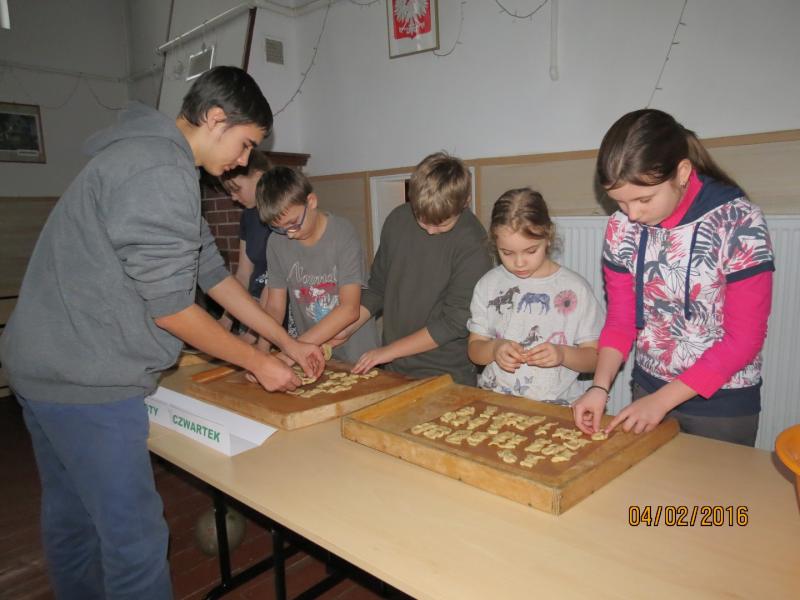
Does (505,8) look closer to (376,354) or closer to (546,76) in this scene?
(546,76)

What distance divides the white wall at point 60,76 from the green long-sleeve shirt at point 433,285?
4.54 meters

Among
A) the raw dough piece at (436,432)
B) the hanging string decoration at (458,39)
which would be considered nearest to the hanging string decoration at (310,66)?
the hanging string decoration at (458,39)

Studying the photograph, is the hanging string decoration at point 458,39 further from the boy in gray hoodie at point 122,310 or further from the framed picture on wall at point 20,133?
the framed picture on wall at point 20,133

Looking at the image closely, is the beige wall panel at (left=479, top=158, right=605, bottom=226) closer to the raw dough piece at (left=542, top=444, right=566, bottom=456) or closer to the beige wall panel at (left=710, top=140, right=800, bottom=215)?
the beige wall panel at (left=710, top=140, right=800, bottom=215)

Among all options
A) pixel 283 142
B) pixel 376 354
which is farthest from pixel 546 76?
pixel 283 142

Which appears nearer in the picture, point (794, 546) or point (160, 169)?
point (794, 546)

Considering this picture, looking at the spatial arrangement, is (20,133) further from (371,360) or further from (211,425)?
(211,425)

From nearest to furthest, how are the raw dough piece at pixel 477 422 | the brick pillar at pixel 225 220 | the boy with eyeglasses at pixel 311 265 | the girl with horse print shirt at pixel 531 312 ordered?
the raw dough piece at pixel 477 422 → the girl with horse print shirt at pixel 531 312 → the boy with eyeglasses at pixel 311 265 → the brick pillar at pixel 225 220

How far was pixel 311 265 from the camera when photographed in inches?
85.7

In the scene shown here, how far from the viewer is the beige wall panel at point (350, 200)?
3.78 m

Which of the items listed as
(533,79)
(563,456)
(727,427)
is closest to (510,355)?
(563,456)

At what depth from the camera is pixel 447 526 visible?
1013 mm

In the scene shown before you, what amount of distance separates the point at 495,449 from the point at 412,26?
9.19 feet

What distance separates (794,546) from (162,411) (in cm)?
150
